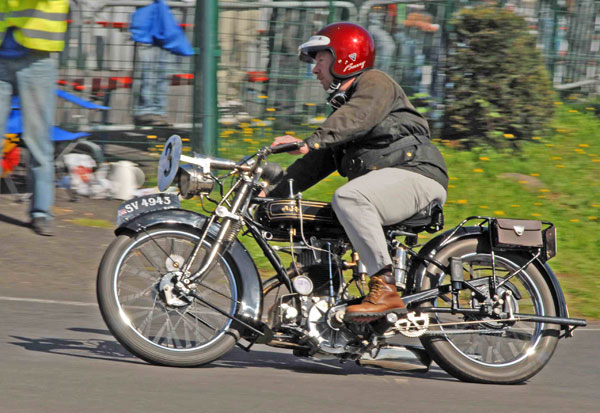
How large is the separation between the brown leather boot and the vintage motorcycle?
0.05 m

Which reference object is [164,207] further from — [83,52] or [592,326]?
[83,52]

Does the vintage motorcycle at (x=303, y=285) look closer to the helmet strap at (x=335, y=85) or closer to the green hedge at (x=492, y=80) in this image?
the helmet strap at (x=335, y=85)

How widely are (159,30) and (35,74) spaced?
1961 mm

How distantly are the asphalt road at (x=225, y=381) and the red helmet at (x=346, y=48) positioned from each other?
61.5 inches

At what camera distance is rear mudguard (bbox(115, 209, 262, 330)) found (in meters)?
4.99

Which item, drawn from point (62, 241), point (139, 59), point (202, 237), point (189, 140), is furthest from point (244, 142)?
point (202, 237)

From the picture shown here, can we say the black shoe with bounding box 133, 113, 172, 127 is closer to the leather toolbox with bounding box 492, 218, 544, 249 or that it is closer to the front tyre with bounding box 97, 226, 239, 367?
the front tyre with bounding box 97, 226, 239, 367

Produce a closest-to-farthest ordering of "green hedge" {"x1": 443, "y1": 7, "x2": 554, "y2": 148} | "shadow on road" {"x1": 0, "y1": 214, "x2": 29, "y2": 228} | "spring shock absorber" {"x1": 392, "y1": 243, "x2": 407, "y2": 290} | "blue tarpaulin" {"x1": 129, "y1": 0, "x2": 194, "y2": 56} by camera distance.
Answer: "spring shock absorber" {"x1": 392, "y1": 243, "x2": 407, "y2": 290}, "shadow on road" {"x1": 0, "y1": 214, "x2": 29, "y2": 228}, "blue tarpaulin" {"x1": 129, "y1": 0, "x2": 194, "y2": 56}, "green hedge" {"x1": 443, "y1": 7, "x2": 554, "y2": 148}


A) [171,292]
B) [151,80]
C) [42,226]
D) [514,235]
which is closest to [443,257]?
[514,235]

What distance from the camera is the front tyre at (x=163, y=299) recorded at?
4.94m

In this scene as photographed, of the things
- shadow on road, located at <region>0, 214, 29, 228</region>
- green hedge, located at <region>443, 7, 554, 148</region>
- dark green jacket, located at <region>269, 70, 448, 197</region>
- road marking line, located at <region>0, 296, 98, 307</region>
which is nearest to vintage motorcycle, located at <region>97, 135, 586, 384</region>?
dark green jacket, located at <region>269, 70, 448, 197</region>

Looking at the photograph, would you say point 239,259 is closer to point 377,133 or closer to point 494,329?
point 377,133

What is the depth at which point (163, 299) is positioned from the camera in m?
4.97

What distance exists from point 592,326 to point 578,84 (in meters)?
6.19
